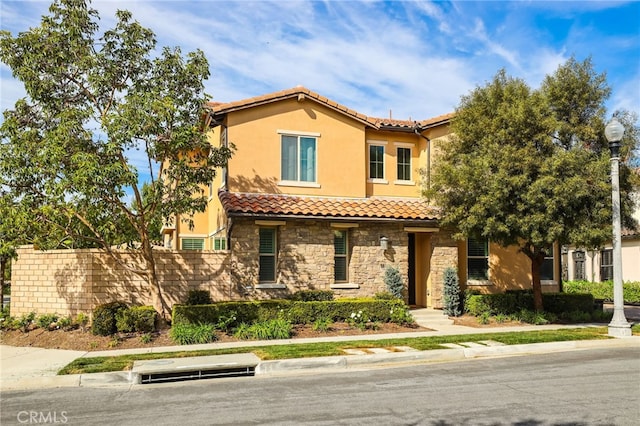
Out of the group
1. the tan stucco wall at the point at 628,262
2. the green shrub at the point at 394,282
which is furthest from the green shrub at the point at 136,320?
the tan stucco wall at the point at 628,262

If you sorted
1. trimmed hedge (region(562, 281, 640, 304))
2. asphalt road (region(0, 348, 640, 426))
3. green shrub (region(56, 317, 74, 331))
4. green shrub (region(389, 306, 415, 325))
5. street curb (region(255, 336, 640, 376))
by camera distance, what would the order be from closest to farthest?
asphalt road (region(0, 348, 640, 426)) < street curb (region(255, 336, 640, 376)) < green shrub (region(56, 317, 74, 331)) < green shrub (region(389, 306, 415, 325)) < trimmed hedge (region(562, 281, 640, 304))

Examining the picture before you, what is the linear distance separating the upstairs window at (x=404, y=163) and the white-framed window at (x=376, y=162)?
29.1 inches

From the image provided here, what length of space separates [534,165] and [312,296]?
756 cm

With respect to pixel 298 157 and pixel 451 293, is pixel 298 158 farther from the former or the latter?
pixel 451 293

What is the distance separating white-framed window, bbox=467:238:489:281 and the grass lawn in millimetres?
4792

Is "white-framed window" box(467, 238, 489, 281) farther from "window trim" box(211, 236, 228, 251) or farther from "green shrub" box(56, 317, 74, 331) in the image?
"green shrub" box(56, 317, 74, 331)

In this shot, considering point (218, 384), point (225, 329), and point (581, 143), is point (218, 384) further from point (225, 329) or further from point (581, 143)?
point (581, 143)

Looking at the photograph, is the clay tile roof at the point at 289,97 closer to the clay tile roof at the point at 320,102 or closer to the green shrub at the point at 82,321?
the clay tile roof at the point at 320,102

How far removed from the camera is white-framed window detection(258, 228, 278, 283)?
688 inches

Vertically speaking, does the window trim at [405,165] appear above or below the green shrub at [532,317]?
above

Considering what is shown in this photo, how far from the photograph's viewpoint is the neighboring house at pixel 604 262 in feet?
93.5

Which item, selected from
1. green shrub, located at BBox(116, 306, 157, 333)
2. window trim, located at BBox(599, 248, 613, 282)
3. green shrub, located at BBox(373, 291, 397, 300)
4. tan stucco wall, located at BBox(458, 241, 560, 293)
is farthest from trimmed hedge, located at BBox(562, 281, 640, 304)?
green shrub, located at BBox(116, 306, 157, 333)

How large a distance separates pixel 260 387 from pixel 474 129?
11.1m

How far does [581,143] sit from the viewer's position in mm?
16781
